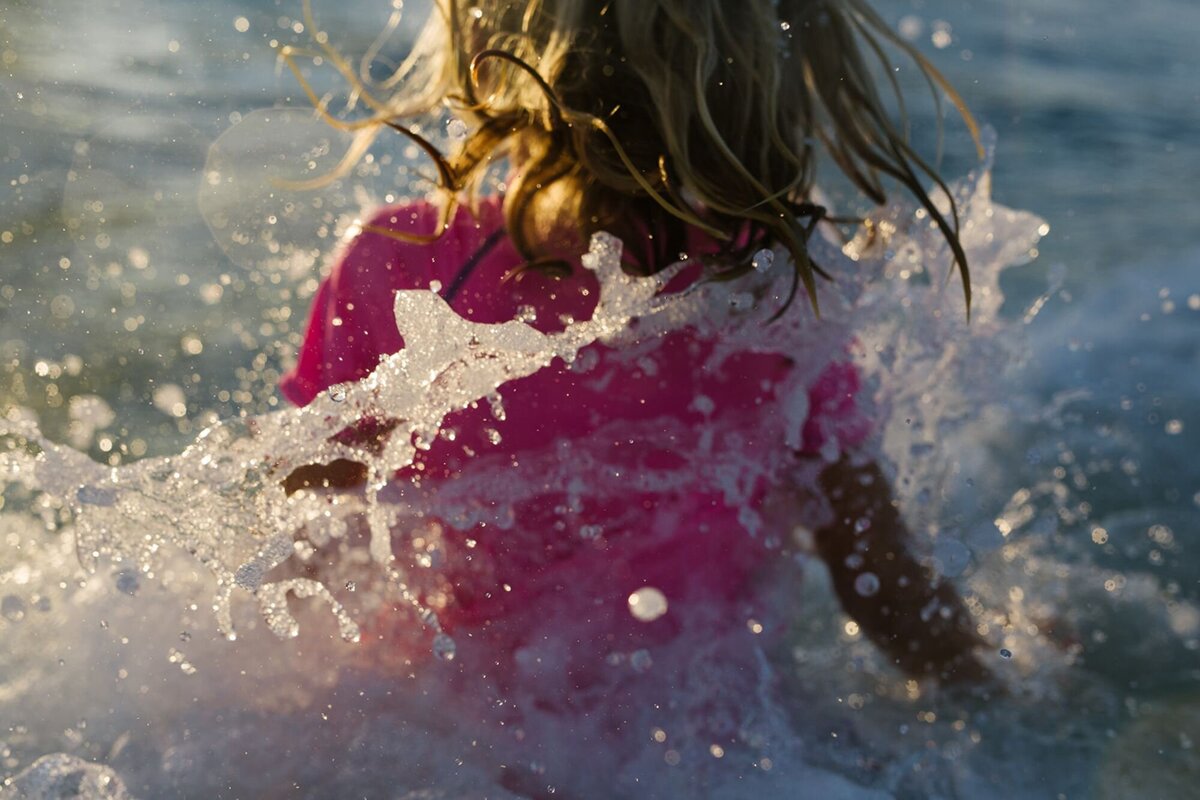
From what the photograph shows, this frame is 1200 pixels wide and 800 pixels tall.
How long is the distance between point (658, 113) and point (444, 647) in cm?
71

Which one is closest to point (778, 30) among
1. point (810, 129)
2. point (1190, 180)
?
point (810, 129)

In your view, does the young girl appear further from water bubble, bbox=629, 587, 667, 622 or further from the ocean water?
the ocean water

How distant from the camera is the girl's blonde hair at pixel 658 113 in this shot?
4.25ft

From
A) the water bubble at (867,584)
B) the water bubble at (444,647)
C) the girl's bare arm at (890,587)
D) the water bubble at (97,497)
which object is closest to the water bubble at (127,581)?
the water bubble at (97,497)

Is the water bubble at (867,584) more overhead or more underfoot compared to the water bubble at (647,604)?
more underfoot

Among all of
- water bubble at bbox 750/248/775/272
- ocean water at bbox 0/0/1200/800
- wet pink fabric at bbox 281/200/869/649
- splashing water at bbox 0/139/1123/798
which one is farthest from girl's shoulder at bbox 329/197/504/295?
ocean water at bbox 0/0/1200/800

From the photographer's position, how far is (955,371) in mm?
1916

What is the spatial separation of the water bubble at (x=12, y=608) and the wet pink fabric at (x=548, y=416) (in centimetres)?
66

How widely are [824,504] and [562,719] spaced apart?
55 centimetres

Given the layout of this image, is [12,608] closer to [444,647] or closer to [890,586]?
[444,647]

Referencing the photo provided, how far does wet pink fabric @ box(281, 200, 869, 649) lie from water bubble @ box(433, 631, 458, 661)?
27 millimetres

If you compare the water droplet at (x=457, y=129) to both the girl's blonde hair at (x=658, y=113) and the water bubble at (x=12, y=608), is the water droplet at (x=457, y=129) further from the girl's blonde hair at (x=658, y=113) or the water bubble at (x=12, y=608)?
the water bubble at (x=12, y=608)

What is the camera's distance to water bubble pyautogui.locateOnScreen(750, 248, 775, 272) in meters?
1.38

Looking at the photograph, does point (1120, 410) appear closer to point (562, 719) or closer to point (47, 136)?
point (562, 719)
